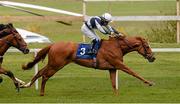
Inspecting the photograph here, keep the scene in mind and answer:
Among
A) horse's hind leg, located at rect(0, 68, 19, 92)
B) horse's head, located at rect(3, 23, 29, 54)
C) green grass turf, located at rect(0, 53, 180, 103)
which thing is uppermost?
horse's head, located at rect(3, 23, 29, 54)

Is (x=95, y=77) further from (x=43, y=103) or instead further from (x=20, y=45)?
(x=43, y=103)

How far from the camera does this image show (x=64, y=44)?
14898mm

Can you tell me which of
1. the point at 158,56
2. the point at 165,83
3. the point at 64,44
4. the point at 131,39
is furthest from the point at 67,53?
the point at 158,56

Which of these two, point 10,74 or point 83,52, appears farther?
point 83,52

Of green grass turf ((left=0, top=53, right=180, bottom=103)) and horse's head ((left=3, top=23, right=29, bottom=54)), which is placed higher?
horse's head ((left=3, top=23, right=29, bottom=54))

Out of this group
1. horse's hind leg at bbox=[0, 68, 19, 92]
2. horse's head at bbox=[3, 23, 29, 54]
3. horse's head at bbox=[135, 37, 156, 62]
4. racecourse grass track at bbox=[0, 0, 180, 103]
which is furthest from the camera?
horse's head at bbox=[135, 37, 156, 62]

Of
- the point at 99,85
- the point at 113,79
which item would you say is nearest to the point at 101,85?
the point at 99,85

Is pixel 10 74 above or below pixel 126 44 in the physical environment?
below

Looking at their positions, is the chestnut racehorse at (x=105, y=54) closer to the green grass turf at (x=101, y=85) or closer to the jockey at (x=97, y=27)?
the jockey at (x=97, y=27)

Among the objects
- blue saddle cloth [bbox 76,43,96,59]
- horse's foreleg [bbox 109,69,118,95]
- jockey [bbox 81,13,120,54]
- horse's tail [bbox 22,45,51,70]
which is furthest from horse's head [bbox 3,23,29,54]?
horse's foreleg [bbox 109,69,118,95]

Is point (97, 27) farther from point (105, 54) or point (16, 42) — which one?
point (16, 42)

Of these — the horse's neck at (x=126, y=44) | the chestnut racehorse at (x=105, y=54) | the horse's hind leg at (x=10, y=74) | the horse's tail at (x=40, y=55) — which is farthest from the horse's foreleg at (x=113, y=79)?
the horse's hind leg at (x=10, y=74)

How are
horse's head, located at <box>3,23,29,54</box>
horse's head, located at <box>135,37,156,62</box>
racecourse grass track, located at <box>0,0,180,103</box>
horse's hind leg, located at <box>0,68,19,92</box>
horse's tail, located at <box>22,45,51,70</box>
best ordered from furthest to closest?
horse's tail, located at <box>22,45,51,70</box>, horse's head, located at <box>135,37,156,62</box>, horse's head, located at <box>3,23,29,54</box>, horse's hind leg, located at <box>0,68,19,92</box>, racecourse grass track, located at <box>0,0,180,103</box>

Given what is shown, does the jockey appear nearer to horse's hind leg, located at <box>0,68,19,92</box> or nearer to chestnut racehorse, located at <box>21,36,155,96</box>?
chestnut racehorse, located at <box>21,36,155,96</box>
